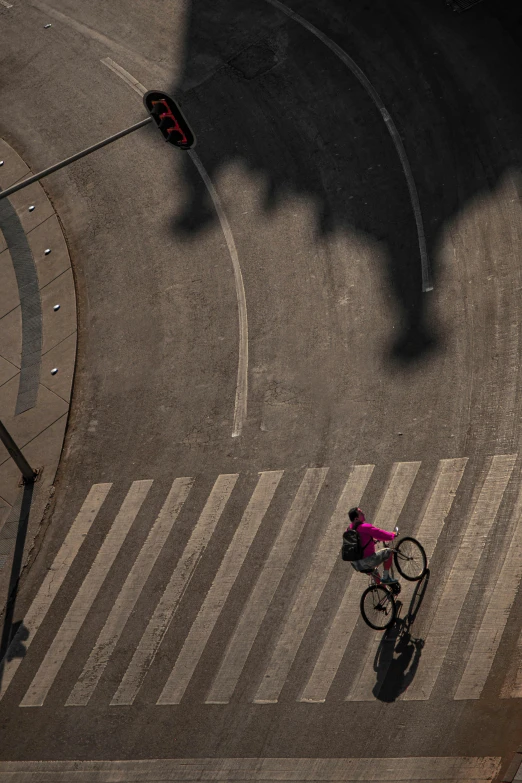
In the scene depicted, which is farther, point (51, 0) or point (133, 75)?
point (51, 0)

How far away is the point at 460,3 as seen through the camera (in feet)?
83.6

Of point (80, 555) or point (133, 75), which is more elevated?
point (133, 75)

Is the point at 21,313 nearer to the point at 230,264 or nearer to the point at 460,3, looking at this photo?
the point at 230,264

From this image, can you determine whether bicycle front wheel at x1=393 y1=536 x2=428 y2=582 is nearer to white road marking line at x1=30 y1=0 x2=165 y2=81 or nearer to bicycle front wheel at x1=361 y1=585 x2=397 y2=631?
bicycle front wheel at x1=361 y1=585 x2=397 y2=631

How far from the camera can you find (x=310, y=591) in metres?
16.1

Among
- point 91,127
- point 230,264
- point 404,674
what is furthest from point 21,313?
point 404,674

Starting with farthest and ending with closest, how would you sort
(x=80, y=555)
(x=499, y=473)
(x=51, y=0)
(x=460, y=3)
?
(x=51, y=0)
(x=460, y=3)
(x=80, y=555)
(x=499, y=473)

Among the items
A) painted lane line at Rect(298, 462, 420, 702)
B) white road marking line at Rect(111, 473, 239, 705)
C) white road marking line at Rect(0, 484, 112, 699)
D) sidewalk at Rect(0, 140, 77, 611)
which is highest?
sidewalk at Rect(0, 140, 77, 611)

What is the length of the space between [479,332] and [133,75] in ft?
44.1

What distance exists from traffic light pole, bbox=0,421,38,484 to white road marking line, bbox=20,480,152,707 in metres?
2.22

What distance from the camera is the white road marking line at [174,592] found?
15898 millimetres

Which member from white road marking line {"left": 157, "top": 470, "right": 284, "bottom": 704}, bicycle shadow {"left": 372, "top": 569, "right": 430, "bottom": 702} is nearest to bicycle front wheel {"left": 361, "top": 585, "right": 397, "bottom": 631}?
bicycle shadow {"left": 372, "top": 569, "right": 430, "bottom": 702}

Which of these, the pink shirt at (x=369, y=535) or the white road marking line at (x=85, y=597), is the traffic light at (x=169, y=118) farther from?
the pink shirt at (x=369, y=535)

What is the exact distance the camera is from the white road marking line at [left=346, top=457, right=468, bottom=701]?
1477 cm
